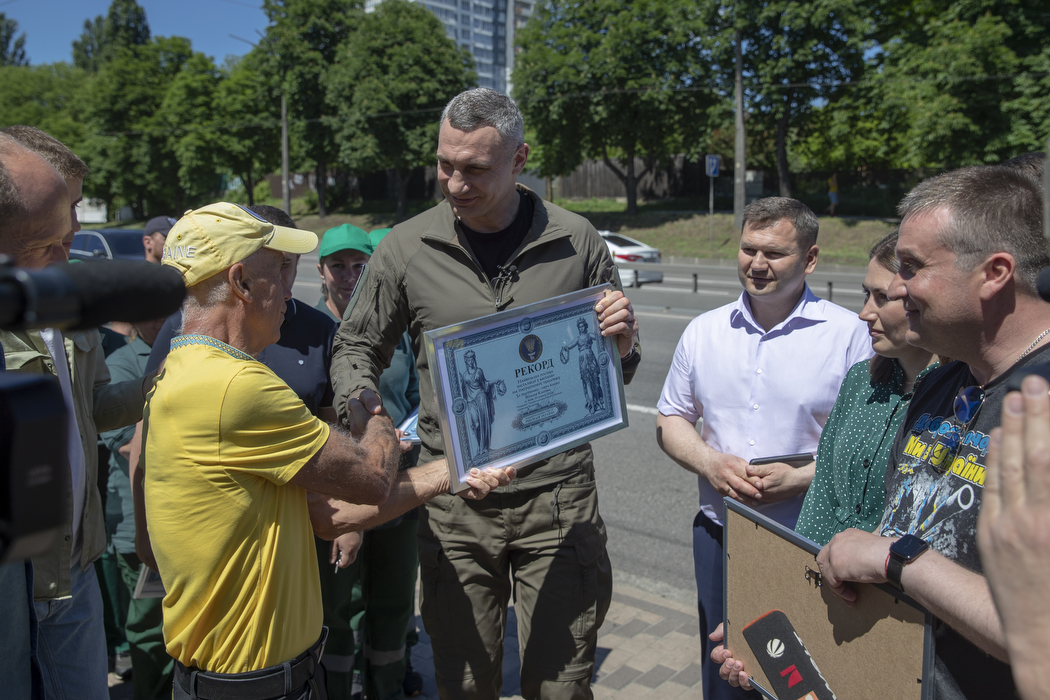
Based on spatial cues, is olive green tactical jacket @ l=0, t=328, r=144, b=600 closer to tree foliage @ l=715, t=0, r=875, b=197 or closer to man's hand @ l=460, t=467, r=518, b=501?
man's hand @ l=460, t=467, r=518, b=501

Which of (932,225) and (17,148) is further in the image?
(17,148)

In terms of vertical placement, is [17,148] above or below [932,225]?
above

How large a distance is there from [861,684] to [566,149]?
3585cm

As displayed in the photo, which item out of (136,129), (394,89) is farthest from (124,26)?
(394,89)

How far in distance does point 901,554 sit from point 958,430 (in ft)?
1.16

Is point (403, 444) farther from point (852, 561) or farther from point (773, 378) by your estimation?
point (852, 561)

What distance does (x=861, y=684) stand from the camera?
1938mm

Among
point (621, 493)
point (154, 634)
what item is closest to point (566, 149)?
point (621, 493)

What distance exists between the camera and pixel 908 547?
176 centimetres

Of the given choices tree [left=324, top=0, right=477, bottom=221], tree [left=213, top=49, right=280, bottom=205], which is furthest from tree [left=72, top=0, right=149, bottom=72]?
tree [left=324, top=0, right=477, bottom=221]

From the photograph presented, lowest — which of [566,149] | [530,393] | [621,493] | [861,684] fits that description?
[621,493]

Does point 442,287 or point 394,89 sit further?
point 394,89

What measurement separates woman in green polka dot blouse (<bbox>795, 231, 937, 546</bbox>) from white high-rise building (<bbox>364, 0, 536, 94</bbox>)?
460 ft

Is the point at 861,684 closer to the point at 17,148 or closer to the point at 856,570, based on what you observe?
the point at 856,570
